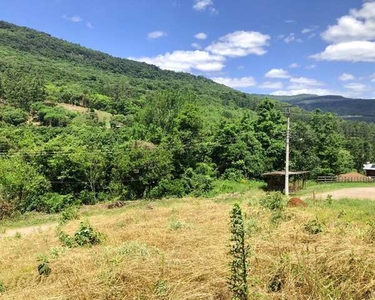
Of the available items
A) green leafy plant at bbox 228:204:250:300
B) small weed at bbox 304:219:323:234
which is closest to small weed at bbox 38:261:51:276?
green leafy plant at bbox 228:204:250:300

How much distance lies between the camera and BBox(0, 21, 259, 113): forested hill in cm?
9639

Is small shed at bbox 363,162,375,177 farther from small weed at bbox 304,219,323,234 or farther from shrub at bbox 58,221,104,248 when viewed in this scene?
shrub at bbox 58,221,104,248

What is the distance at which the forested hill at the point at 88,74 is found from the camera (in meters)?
96.4

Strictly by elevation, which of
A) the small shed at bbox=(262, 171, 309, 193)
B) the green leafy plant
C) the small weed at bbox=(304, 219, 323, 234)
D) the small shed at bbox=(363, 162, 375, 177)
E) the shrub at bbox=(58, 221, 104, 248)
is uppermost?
the green leafy plant

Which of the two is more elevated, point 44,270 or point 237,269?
point 237,269

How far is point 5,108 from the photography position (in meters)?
75.2

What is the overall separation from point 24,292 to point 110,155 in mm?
28663

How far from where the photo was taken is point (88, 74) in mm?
133625

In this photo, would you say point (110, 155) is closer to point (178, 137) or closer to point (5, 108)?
point (178, 137)

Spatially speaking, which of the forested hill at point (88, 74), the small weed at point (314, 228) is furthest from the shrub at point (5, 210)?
the forested hill at point (88, 74)

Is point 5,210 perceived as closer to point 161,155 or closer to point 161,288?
point 161,155

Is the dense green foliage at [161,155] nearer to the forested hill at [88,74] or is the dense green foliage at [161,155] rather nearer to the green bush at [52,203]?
the green bush at [52,203]

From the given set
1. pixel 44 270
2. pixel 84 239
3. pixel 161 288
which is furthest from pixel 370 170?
pixel 161 288

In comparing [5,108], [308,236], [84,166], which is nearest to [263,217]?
[308,236]
